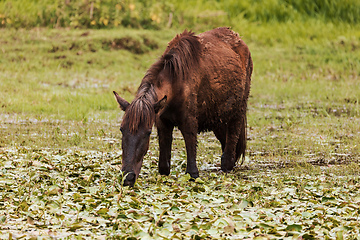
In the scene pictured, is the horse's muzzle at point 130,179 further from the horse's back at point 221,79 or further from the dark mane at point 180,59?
the horse's back at point 221,79

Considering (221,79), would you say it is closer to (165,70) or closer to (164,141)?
(165,70)

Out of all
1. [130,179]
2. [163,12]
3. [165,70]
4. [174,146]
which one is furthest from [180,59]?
[163,12]

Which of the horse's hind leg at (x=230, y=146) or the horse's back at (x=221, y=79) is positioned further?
the horse's hind leg at (x=230, y=146)

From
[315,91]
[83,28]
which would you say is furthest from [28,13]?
[315,91]

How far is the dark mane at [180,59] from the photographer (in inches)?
294

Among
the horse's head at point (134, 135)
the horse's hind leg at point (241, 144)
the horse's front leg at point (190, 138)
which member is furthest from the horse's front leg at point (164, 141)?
the horse's hind leg at point (241, 144)

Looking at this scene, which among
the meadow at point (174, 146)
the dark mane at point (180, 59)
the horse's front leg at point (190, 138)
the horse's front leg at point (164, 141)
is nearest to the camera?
the meadow at point (174, 146)

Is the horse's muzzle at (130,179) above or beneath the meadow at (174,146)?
above

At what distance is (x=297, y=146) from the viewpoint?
33.2ft

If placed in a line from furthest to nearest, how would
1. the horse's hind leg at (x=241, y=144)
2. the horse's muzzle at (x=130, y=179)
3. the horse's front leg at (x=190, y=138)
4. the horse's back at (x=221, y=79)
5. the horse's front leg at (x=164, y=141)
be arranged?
the horse's hind leg at (x=241, y=144) < the horse's back at (x=221, y=79) < the horse's front leg at (x=164, y=141) < the horse's front leg at (x=190, y=138) < the horse's muzzle at (x=130, y=179)

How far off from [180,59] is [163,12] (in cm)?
1341

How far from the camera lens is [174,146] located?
10.3 meters

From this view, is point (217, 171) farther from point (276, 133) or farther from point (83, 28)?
point (83, 28)

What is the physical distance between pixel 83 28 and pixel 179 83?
12435 millimetres
